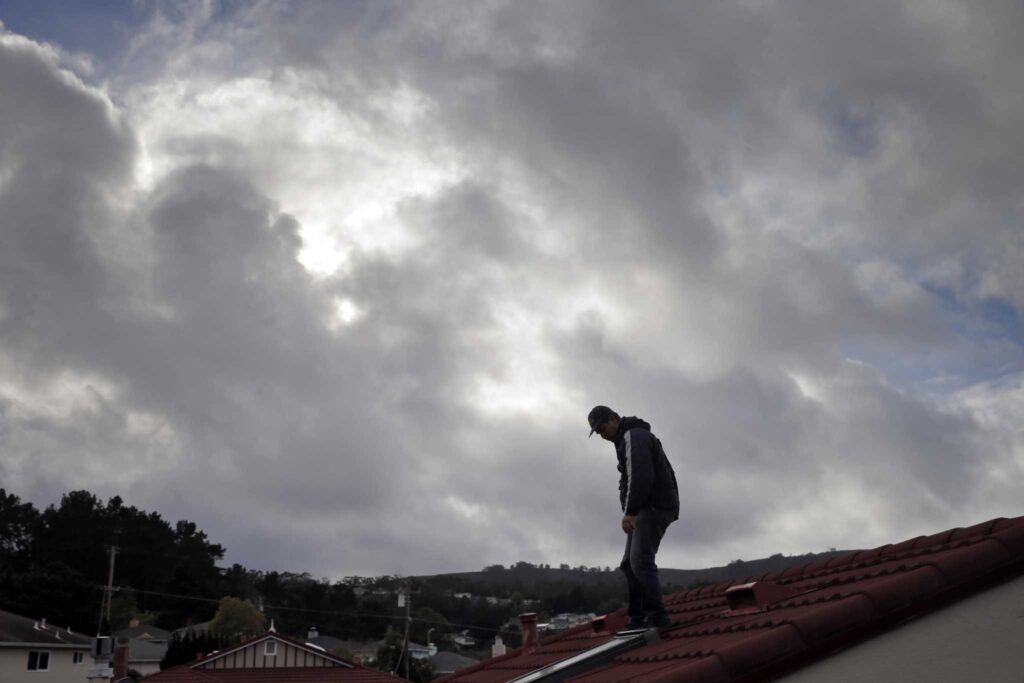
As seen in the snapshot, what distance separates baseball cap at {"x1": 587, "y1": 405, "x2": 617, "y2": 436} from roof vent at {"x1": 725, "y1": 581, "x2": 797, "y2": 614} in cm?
173

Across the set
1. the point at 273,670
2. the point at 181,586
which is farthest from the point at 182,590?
the point at 273,670

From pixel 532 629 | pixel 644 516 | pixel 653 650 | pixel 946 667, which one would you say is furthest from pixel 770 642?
pixel 532 629

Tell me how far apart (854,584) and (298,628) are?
92.8 m

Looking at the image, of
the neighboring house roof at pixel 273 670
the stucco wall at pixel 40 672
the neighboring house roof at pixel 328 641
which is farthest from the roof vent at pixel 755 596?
the neighboring house roof at pixel 328 641

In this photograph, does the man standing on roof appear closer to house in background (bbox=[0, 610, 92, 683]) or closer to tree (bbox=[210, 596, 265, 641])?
house in background (bbox=[0, 610, 92, 683])

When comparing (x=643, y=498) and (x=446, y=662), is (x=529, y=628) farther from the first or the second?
(x=446, y=662)

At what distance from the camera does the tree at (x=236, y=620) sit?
250 ft

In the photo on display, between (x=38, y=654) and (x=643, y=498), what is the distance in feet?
162

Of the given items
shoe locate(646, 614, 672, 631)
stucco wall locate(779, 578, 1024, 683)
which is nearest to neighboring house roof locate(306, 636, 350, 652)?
shoe locate(646, 614, 672, 631)

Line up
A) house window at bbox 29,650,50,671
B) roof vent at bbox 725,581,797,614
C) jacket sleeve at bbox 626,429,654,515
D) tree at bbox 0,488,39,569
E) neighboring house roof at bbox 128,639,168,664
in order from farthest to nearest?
1. tree at bbox 0,488,39,569
2. neighboring house roof at bbox 128,639,168,664
3. house window at bbox 29,650,50,671
4. jacket sleeve at bbox 626,429,654,515
5. roof vent at bbox 725,581,797,614

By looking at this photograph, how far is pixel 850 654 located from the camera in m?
5.21

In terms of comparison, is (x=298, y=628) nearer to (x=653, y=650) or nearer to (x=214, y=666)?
(x=214, y=666)

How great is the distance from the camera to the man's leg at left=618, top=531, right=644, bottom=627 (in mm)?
7902

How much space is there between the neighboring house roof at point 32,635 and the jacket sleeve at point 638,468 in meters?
47.4
